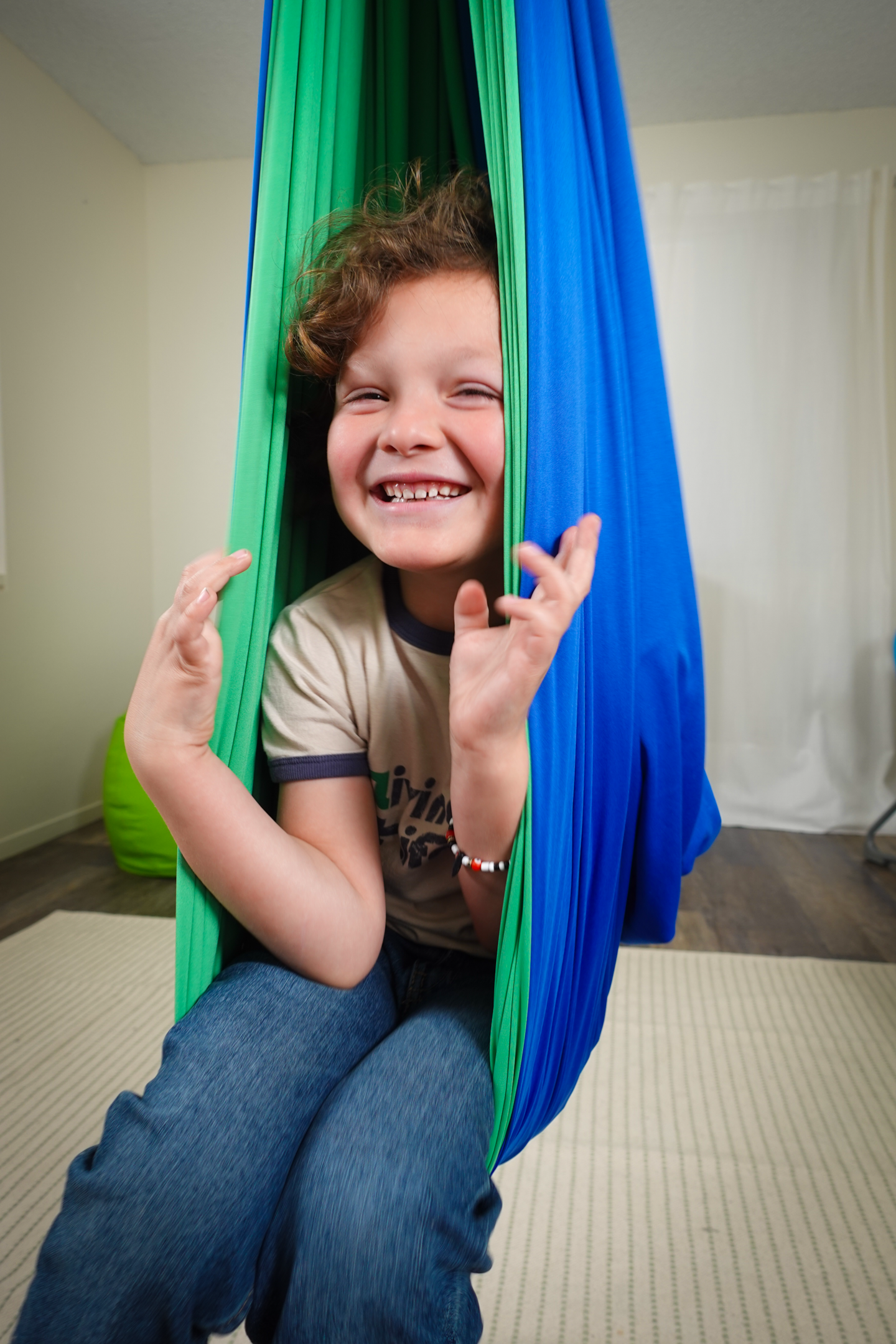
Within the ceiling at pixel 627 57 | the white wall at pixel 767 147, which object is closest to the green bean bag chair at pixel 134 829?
the ceiling at pixel 627 57

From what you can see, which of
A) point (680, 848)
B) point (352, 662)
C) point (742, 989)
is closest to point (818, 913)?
point (742, 989)

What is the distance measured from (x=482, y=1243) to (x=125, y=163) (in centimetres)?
368

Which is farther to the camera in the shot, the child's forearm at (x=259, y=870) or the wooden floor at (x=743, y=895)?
the wooden floor at (x=743, y=895)

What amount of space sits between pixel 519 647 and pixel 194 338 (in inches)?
126

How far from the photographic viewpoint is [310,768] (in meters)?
0.80

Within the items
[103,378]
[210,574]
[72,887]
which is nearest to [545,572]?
[210,574]

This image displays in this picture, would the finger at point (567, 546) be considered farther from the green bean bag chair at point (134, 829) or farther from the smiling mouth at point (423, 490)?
the green bean bag chair at point (134, 829)

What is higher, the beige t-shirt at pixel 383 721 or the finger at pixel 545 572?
the finger at pixel 545 572

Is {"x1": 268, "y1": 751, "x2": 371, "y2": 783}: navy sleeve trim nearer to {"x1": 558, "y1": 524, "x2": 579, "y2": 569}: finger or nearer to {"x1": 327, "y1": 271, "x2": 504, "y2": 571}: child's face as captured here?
{"x1": 327, "y1": 271, "x2": 504, "y2": 571}: child's face

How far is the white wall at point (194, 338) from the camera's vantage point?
10.8 feet

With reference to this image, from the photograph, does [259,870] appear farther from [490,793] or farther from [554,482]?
[554,482]

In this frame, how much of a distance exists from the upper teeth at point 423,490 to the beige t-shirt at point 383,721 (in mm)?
136

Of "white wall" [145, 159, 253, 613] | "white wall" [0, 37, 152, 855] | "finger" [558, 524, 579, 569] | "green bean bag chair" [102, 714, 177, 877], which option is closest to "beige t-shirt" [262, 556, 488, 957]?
"finger" [558, 524, 579, 569]

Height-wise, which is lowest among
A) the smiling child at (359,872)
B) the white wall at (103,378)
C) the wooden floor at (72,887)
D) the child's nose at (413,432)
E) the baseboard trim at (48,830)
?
the wooden floor at (72,887)
